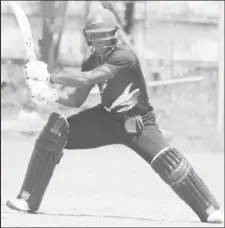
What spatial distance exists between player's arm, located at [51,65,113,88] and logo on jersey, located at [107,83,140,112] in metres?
0.12

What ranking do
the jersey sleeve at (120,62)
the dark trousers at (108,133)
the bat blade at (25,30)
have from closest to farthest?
the bat blade at (25,30) < the jersey sleeve at (120,62) < the dark trousers at (108,133)

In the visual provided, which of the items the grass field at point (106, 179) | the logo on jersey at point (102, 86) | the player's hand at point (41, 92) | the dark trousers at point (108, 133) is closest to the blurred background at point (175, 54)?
the grass field at point (106, 179)

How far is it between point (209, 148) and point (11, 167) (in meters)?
3.78

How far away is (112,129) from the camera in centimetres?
373

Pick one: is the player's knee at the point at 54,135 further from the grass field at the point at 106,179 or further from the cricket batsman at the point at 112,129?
the grass field at the point at 106,179

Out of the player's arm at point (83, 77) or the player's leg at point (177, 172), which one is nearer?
the player's arm at point (83, 77)

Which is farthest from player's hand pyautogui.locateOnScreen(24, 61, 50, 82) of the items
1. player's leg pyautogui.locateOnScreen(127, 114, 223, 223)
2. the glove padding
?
player's leg pyautogui.locateOnScreen(127, 114, 223, 223)

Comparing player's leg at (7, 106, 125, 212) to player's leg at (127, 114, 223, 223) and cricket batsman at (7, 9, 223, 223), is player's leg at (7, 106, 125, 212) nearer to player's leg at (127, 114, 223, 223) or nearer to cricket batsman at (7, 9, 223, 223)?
cricket batsman at (7, 9, 223, 223)

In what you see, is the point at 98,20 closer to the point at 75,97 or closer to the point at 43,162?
the point at 75,97

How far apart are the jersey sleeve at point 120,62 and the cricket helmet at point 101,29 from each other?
0.06 meters

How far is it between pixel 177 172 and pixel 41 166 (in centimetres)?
62

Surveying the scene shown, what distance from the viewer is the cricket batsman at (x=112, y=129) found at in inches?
→ 141

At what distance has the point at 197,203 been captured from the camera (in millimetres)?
3666

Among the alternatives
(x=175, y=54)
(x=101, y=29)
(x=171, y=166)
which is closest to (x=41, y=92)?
(x=101, y=29)
